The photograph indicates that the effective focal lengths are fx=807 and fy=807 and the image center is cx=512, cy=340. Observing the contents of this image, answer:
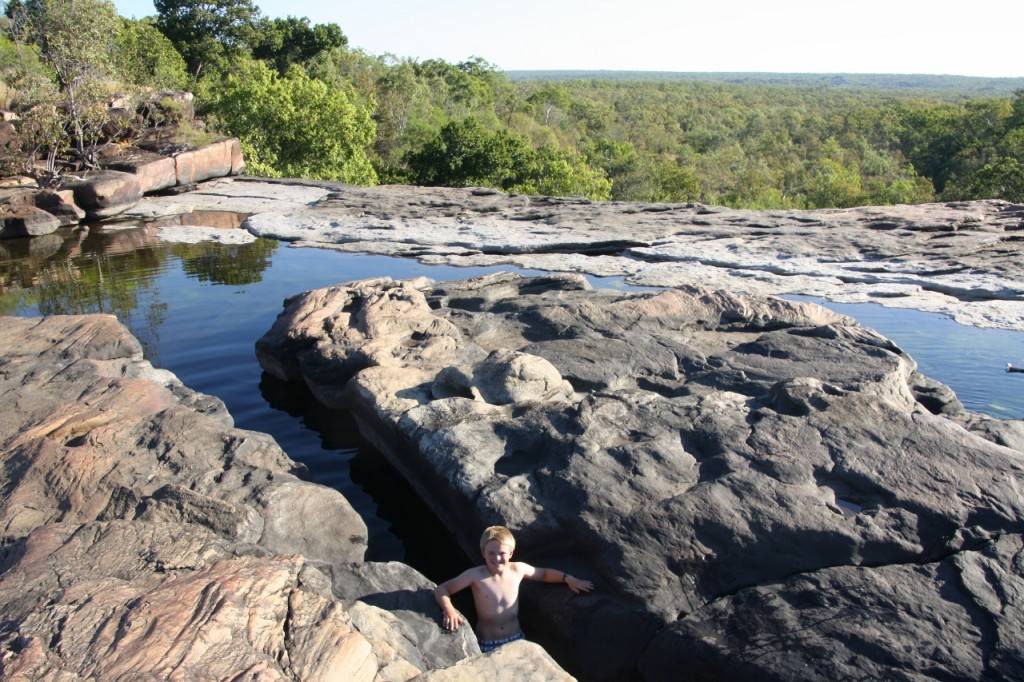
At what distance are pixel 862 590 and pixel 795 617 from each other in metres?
0.36

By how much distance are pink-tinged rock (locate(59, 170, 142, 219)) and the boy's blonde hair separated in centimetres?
1665

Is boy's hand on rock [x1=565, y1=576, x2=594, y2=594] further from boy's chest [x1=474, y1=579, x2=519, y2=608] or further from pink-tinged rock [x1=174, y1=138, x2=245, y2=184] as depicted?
pink-tinged rock [x1=174, y1=138, x2=245, y2=184]

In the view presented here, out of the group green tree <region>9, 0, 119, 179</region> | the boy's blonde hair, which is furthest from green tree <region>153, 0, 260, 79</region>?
the boy's blonde hair

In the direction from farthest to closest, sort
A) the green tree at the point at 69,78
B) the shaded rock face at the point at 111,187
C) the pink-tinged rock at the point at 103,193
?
1. the green tree at the point at 69,78
2. the pink-tinged rock at the point at 103,193
3. the shaded rock face at the point at 111,187

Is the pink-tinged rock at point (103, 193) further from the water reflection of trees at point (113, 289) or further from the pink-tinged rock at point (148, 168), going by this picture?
the water reflection of trees at point (113, 289)

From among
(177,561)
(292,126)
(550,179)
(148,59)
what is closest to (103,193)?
(292,126)

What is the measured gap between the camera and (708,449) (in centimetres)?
499

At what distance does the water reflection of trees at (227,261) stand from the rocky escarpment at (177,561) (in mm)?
6210

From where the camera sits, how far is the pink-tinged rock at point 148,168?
1967cm

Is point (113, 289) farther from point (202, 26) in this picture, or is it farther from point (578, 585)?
Result: point (202, 26)

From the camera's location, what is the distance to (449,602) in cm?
405

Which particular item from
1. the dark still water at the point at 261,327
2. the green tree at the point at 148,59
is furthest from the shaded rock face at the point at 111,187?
the green tree at the point at 148,59

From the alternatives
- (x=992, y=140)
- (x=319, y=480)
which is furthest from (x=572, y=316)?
(x=992, y=140)

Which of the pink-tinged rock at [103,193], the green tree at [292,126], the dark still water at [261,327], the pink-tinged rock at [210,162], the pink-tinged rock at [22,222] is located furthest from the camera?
the green tree at [292,126]
